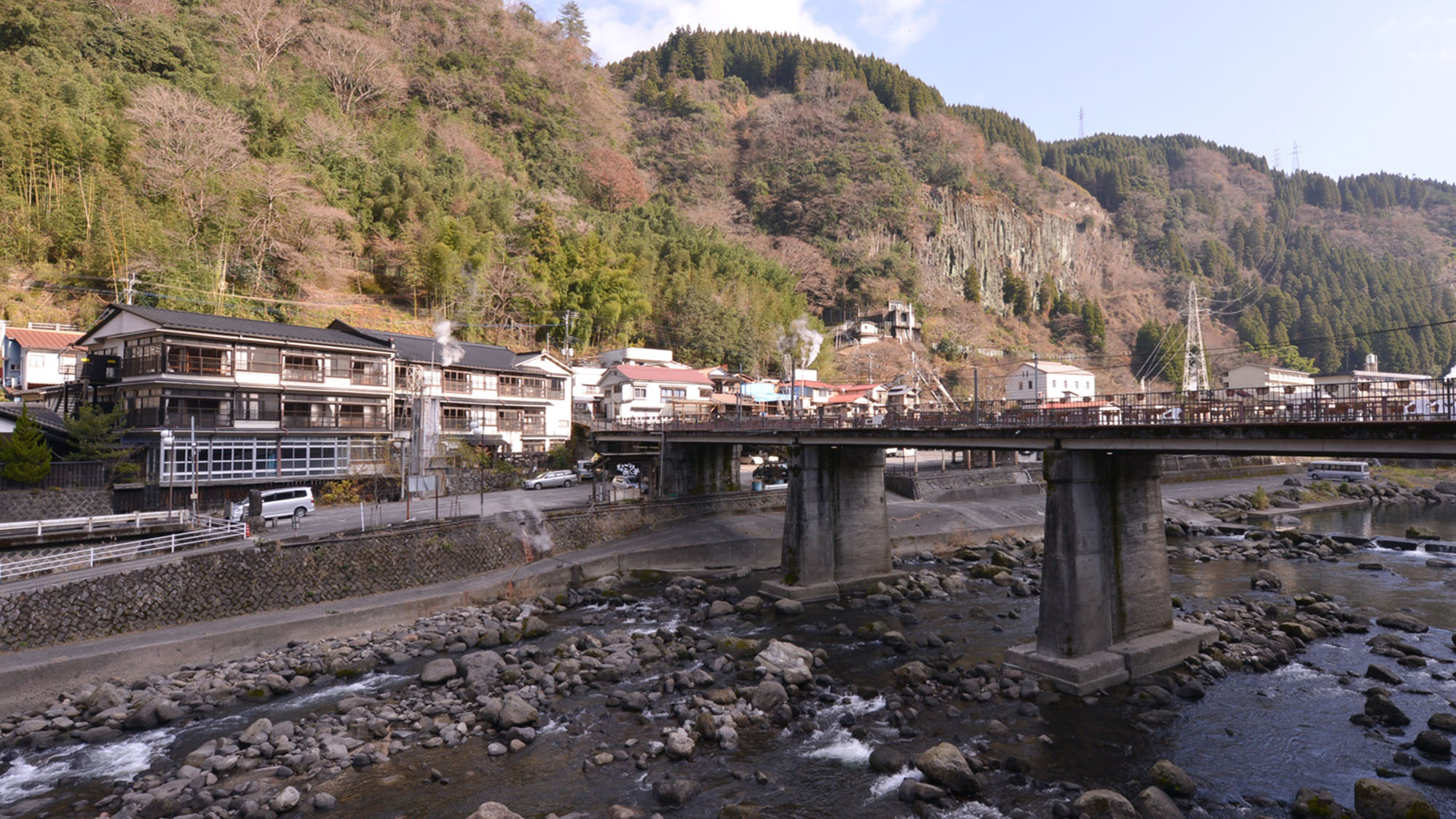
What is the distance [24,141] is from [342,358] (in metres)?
23.8

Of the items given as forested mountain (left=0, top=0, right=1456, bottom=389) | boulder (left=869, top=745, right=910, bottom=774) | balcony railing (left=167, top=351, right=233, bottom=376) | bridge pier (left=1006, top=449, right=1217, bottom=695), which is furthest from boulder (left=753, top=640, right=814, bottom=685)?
forested mountain (left=0, top=0, right=1456, bottom=389)

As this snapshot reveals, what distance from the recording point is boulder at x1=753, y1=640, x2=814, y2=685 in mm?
19656

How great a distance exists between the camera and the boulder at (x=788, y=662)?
19.7 m

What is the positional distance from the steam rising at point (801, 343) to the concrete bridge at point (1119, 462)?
47540mm

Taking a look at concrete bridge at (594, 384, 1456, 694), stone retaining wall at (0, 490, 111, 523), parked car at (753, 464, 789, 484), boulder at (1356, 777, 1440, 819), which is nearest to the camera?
boulder at (1356, 777, 1440, 819)

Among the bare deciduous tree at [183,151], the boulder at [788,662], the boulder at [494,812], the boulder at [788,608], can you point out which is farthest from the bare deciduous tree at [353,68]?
the boulder at [494,812]

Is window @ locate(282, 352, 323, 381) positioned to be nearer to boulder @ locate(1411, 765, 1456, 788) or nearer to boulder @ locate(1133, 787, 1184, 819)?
boulder @ locate(1133, 787, 1184, 819)

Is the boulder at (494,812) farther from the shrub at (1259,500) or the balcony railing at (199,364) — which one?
the shrub at (1259,500)

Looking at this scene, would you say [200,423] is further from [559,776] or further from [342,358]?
[559,776]

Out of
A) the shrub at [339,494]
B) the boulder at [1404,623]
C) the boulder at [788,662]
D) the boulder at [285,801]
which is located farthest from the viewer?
the shrub at [339,494]

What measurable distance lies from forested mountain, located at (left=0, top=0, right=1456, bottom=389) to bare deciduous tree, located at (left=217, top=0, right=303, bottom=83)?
1.03 feet

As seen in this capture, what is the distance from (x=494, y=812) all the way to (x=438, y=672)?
8.10 m

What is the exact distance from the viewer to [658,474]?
41656 millimetres

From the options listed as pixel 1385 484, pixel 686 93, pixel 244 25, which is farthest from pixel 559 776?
pixel 686 93
